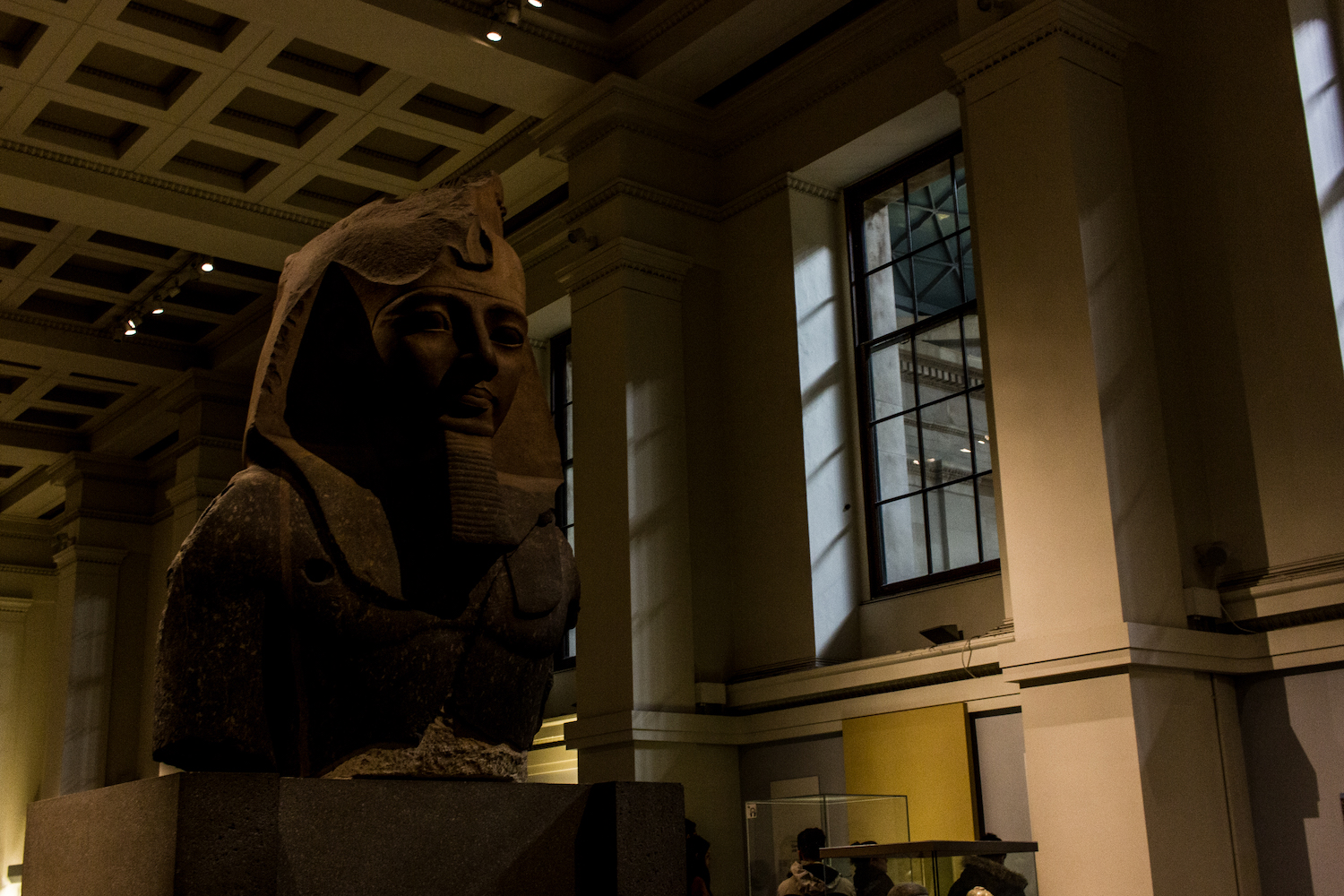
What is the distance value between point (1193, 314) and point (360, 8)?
632 centimetres

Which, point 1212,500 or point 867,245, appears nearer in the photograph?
point 1212,500

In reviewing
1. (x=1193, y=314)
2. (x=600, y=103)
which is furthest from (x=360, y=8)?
(x=1193, y=314)

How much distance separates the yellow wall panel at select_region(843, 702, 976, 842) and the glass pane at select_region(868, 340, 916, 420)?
8.28 ft

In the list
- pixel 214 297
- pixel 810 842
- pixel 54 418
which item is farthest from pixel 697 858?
pixel 54 418

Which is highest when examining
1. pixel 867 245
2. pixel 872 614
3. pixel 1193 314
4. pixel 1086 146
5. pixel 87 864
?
pixel 867 245

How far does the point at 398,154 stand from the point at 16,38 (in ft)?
11.3

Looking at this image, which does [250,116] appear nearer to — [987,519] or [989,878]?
[987,519]

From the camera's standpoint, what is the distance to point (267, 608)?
3611 mm

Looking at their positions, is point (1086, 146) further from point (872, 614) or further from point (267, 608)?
point (267, 608)

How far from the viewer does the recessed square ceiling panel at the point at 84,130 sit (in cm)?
1230

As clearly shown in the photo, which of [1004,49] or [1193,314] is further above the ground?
[1004,49]

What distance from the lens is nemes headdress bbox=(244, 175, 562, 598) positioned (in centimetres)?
373

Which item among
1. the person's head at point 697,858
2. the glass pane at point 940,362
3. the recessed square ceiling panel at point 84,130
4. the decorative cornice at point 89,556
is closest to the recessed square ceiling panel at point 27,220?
the recessed square ceiling panel at point 84,130

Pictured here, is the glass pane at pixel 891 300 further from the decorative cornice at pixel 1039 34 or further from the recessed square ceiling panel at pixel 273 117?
the recessed square ceiling panel at pixel 273 117
